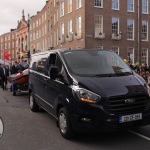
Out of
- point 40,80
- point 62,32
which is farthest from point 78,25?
point 40,80

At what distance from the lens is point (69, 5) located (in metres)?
34.9

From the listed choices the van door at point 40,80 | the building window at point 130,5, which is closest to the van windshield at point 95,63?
the van door at point 40,80

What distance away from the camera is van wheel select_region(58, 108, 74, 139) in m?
5.60

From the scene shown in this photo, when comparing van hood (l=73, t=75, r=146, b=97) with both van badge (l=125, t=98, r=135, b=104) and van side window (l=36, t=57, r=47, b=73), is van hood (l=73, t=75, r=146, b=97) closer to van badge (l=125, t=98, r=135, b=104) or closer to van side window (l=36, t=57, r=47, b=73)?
van badge (l=125, t=98, r=135, b=104)

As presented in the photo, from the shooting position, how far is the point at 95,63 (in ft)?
21.0

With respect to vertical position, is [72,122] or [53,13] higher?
[53,13]

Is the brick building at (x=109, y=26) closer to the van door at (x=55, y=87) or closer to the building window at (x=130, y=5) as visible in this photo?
the building window at (x=130, y=5)

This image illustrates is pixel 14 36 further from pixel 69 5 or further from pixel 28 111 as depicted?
pixel 28 111

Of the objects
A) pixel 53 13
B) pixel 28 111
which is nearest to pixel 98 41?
pixel 53 13

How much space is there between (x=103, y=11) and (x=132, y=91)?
27460 mm

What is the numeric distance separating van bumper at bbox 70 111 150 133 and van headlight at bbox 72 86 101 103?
34 centimetres

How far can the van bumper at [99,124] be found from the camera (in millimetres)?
5113

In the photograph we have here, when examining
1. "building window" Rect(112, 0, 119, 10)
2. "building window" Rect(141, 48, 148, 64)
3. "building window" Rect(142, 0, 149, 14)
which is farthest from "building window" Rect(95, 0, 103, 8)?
"building window" Rect(141, 48, 148, 64)

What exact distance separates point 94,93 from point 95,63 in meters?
1.38
